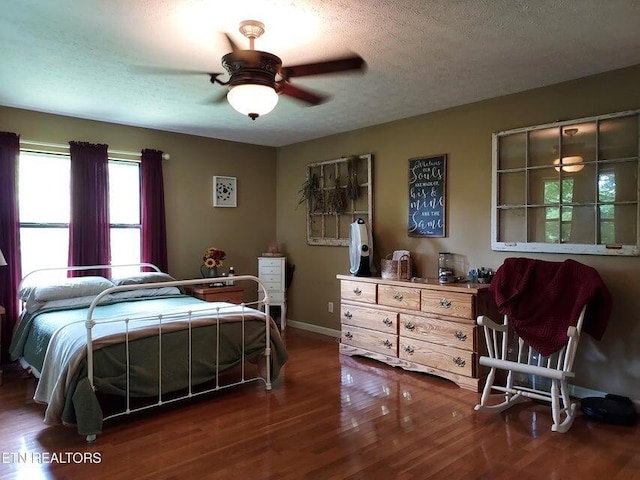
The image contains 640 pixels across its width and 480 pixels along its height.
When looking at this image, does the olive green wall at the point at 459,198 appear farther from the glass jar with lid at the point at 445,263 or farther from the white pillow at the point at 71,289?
the white pillow at the point at 71,289

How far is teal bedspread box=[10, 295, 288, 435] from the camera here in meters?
2.68

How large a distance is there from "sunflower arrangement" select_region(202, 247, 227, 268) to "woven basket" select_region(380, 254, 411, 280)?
1.93 metres

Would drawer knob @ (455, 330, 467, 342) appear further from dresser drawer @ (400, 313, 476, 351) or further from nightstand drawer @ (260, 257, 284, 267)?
nightstand drawer @ (260, 257, 284, 267)

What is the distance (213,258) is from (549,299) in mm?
3444

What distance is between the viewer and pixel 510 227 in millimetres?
3830

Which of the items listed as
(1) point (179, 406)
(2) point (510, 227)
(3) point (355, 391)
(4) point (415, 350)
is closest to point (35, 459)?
(1) point (179, 406)

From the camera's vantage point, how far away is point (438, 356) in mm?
3795

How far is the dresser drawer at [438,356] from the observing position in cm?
360

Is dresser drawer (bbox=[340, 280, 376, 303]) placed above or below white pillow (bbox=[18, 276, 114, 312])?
below

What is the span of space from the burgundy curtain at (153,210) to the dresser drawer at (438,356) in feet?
9.08

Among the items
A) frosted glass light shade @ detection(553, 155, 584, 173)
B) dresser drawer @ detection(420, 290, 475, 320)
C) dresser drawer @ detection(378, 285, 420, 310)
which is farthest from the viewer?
dresser drawer @ detection(378, 285, 420, 310)

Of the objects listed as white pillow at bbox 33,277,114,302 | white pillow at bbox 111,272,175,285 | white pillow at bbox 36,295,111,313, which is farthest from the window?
white pillow at bbox 36,295,111,313

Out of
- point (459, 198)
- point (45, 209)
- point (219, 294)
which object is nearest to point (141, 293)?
point (219, 294)

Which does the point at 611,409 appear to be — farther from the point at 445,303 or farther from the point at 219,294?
the point at 219,294
